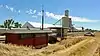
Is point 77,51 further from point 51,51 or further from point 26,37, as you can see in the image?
point 26,37

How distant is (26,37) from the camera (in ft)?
101

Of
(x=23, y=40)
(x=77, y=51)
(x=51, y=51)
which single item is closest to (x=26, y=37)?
(x=23, y=40)

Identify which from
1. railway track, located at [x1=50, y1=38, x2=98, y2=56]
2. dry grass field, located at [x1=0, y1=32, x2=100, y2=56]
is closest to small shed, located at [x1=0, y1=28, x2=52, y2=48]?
dry grass field, located at [x1=0, y1=32, x2=100, y2=56]

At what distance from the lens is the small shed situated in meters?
28.1

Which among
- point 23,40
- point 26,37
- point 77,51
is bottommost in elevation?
point 77,51

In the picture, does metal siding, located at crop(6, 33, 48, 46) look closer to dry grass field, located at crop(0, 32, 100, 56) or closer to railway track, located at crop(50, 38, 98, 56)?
dry grass field, located at crop(0, 32, 100, 56)

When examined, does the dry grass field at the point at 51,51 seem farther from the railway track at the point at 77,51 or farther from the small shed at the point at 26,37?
the small shed at the point at 26,37

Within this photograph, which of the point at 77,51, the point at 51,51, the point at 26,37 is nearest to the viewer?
the point at 51,51

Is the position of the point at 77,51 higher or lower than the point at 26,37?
lower

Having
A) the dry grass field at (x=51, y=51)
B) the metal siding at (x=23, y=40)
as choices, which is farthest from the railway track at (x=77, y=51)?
the metal siding at (x=23, y=40)

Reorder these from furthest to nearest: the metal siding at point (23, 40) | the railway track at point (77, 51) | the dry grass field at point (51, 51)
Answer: the metal siding at point (23, 40), the railway track at point (77, 51), the dry grass field at point (51, 51)

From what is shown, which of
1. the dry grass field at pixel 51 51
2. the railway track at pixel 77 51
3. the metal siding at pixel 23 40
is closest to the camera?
the dry grass field at pixel 51 51

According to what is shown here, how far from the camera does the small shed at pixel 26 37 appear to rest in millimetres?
28061

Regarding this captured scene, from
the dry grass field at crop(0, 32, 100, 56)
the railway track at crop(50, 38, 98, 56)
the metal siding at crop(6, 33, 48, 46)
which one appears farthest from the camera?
the metal siding at crop(6, 33, 48, 46)
